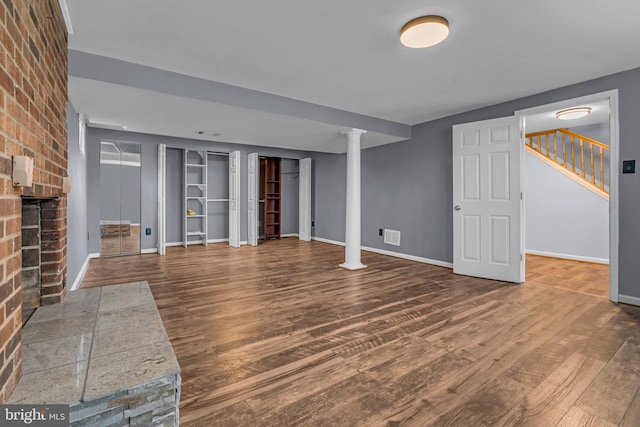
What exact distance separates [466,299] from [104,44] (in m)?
3.99

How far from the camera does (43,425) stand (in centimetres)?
92

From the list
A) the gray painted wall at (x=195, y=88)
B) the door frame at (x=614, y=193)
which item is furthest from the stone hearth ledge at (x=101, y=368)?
the door frame at (x=614, y=193)

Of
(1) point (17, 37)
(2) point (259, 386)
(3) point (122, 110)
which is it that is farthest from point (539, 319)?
(3) point (122, 110)

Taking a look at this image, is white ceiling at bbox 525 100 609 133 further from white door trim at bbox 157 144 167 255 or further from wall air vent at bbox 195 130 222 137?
white door trim at bbox 157 144 167 255

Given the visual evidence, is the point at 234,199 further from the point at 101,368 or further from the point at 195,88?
the point at 101,368

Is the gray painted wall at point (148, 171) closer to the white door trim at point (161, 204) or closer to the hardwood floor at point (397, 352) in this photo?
the white door trim at point (161, 204)

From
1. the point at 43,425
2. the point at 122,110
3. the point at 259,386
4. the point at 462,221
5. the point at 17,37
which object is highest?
the point at 122,110

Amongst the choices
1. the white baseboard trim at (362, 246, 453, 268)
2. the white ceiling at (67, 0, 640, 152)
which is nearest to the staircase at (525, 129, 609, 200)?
the white ceiling at (67, 0, 640, 152)

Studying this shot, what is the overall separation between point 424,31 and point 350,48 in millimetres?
633

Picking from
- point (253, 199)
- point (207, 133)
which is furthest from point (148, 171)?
point (253, 199)

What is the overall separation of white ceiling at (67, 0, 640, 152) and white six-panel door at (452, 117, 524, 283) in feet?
1.45

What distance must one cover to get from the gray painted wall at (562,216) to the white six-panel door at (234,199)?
5463mm

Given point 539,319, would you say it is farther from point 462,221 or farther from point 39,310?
point 39,310

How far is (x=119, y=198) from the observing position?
5469 millimetres
